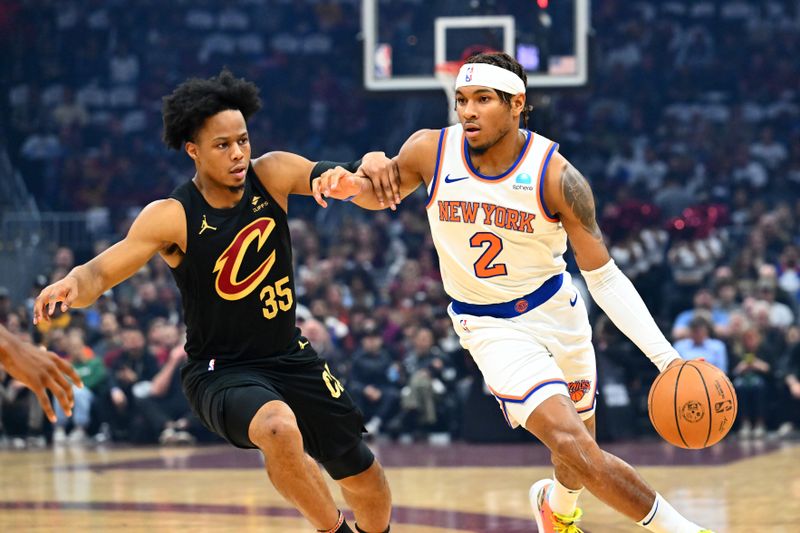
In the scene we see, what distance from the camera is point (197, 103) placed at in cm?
612

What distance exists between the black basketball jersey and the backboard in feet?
21.3

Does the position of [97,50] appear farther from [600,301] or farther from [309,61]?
[600,301]

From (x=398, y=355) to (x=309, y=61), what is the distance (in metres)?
9.02

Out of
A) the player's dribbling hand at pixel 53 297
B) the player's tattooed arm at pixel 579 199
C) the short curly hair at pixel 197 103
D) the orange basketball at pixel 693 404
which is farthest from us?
the short curly hair at pixel 197 103

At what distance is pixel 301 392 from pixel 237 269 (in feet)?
2.14

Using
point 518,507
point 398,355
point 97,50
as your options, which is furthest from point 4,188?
point 518,507

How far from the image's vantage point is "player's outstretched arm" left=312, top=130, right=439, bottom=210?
Result: 601 centimetres

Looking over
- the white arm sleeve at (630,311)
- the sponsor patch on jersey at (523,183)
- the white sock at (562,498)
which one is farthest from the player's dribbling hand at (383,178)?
the white sock at (562,498)

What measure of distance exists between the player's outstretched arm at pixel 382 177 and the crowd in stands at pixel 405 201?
644 cm

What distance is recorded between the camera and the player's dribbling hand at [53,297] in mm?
5594

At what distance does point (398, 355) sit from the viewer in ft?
49.6

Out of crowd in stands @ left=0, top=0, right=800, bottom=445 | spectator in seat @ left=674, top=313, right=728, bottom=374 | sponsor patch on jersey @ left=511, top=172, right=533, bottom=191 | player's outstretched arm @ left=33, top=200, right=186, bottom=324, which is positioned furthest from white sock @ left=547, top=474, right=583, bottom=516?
spectator in seat @ left=674, top=313, right=728, bottom=374

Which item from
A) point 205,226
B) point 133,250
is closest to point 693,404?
point 205,226

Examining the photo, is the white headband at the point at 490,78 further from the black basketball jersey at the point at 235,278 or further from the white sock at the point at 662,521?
the white sock at the point at 662,521
